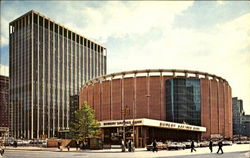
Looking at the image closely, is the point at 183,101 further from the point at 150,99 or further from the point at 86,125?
the point at 86,125

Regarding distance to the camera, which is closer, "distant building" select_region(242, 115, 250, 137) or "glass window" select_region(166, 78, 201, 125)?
"glass window" select_region(166, 78, 201, 125)

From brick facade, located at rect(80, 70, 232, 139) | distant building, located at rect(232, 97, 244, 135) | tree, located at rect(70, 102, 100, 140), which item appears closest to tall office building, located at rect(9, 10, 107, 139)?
brick facade, located at rect(80, 70, 232, 139)

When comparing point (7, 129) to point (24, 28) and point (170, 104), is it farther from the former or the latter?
point (170, 104)

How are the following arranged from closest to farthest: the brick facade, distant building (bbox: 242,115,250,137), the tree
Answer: the tree
the brick facade
distant building (bbox: 242,115,250,137)

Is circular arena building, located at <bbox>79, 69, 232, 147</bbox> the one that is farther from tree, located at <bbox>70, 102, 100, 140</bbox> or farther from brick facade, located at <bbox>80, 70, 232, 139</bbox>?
tree, located at <bbox>70, 102, 100, 140</bbox>

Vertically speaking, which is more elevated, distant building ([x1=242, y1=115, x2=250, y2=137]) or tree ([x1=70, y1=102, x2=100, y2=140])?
tree ([x1=70, y1=102, x2=100, y2=140])

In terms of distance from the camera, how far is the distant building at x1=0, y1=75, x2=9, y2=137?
13938 centimetres

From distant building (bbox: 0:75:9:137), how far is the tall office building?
4.44m

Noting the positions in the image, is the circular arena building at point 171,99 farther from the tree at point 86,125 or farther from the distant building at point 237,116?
the distant building at point 237,116

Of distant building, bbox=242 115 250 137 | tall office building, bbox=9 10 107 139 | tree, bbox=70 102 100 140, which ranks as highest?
tall office building, bbox=9 10 107 139

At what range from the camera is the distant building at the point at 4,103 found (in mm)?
139375

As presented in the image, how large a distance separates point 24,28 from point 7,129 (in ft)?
167

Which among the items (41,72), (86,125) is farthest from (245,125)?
(86,125)

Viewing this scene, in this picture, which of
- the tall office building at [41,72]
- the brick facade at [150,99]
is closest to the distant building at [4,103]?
the tall office building at [41,72]
